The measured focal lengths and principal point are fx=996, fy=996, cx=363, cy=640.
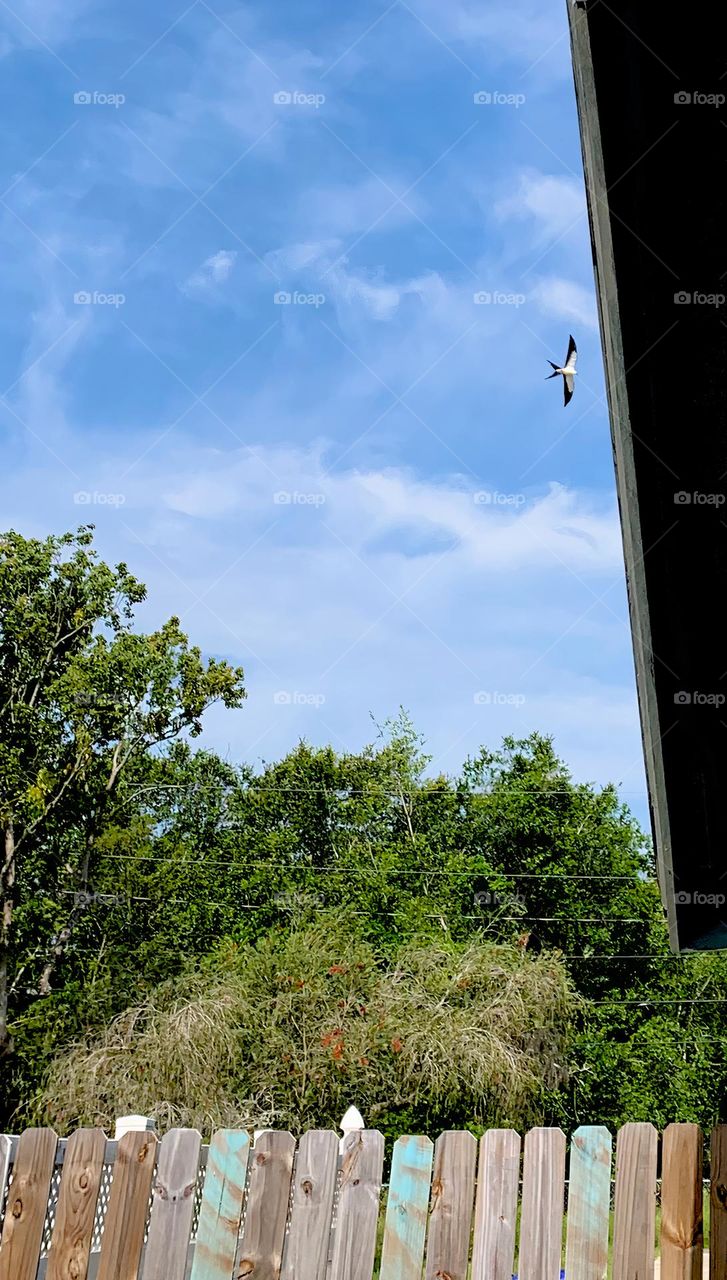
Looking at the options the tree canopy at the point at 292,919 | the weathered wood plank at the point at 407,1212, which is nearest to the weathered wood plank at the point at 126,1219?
the weathered wood plank at the point at 407,1212

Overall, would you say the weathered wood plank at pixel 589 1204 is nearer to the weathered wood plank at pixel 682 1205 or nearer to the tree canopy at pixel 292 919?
the weathered wood plank at pixel 682 1205

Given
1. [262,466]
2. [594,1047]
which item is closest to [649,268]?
[594,1047]

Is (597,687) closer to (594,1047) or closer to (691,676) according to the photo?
(594,1047)

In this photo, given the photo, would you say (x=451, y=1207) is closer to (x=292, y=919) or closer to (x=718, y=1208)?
(x=718, y=1208)

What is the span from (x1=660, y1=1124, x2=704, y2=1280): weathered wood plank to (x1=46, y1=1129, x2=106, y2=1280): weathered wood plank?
59.4 inches

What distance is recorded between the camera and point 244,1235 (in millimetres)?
2641

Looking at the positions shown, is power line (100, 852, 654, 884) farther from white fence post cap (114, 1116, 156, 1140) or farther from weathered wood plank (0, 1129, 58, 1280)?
weathered wood plank (0, 1129, 58, 1280)

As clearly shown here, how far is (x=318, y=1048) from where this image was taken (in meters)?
17.2

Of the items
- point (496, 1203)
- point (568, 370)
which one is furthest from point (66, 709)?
point (496, 1203)

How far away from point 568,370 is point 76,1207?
12.0ft

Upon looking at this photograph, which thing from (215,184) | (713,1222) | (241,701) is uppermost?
(215,184)

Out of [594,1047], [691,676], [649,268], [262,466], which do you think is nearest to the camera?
[649,268]

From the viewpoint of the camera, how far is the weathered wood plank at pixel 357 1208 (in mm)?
2645

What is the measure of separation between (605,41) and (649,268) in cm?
28
